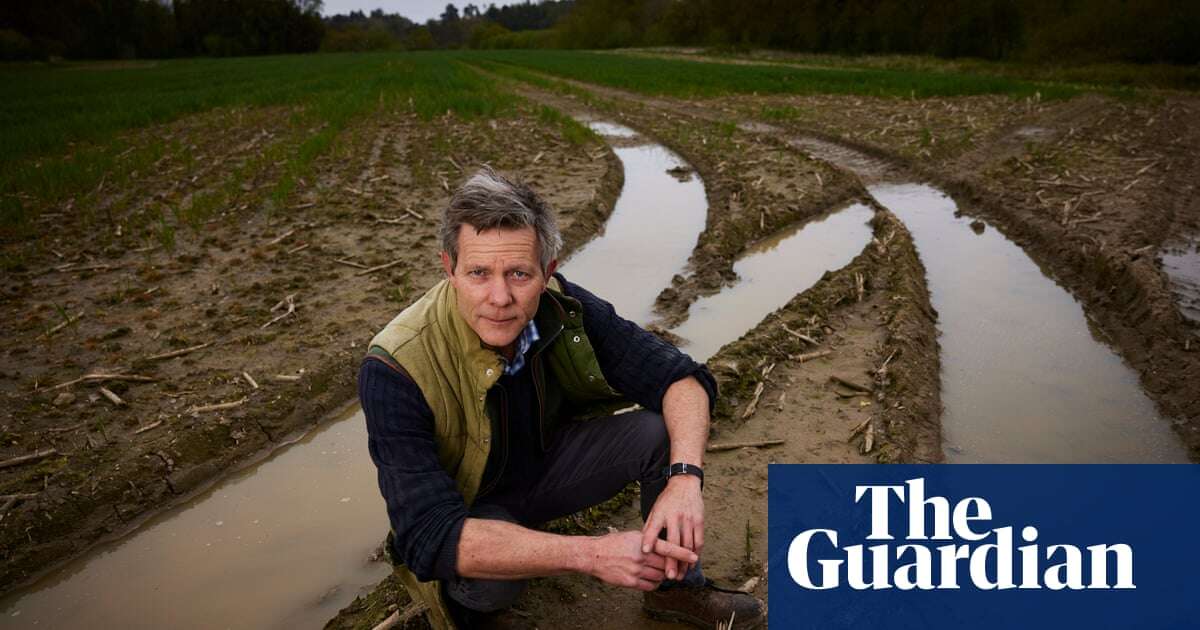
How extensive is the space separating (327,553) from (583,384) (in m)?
1.65

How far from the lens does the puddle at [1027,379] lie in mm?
3867

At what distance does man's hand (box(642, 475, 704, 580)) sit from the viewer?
212cm

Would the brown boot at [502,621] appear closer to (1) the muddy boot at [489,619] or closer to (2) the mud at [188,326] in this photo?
(1) the muddy boot at [489,619]

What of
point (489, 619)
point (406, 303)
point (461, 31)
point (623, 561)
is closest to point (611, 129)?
point (406, 303)

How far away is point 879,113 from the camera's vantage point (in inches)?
599

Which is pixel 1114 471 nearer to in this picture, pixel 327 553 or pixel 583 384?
pixel 583 384

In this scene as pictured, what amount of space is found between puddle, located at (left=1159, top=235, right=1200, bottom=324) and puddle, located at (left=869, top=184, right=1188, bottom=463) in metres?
0.67

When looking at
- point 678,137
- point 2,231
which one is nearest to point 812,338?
point 2,231

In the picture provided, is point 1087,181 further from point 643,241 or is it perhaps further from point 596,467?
point 596,467

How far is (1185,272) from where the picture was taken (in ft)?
19.5

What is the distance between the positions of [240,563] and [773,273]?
5.04 m

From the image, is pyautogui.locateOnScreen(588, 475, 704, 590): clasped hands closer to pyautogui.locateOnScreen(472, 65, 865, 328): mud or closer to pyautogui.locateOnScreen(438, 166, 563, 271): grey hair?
pyautogui.locateOnScreen(438, 166, 563, 271): grey hair

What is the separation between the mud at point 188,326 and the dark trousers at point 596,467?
7.17 ft

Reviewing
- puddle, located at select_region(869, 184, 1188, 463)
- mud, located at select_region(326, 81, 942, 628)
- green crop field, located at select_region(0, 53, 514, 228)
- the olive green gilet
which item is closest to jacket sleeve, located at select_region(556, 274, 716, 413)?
the olive green gilet
